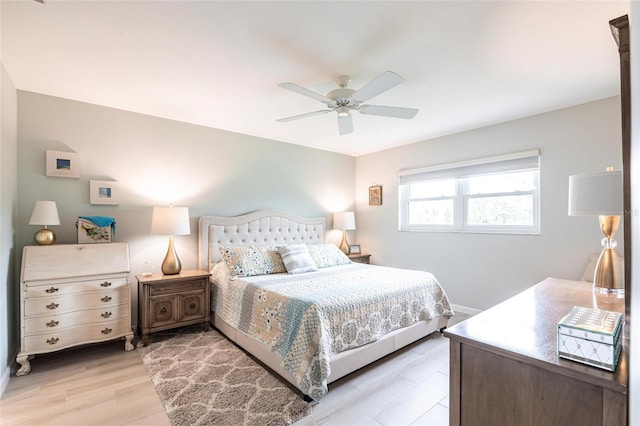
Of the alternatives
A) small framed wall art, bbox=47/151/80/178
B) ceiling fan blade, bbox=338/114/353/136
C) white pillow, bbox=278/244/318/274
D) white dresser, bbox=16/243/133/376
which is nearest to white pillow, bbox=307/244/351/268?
white pillow, bbox=278/244/318/274

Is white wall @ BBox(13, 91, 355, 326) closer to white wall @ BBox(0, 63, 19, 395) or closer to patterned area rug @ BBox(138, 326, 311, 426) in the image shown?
white wall @ BBox(0, 63, 19, 395)

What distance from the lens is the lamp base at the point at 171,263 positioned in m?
3.22

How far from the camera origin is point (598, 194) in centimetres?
136

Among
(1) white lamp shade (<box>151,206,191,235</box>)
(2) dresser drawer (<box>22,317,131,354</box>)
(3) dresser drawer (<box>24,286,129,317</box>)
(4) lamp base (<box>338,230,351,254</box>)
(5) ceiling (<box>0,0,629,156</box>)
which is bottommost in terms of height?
(2) dresser drawer (<box>22,317,131,354</box>)

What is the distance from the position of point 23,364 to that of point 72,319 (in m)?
0.43

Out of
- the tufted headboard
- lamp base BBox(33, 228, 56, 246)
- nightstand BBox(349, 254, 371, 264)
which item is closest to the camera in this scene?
lamp base BBox(33, 228, 56, 246)

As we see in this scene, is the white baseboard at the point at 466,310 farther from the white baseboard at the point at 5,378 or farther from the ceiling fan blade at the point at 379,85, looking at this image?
the white baseboard at the point at 5,378

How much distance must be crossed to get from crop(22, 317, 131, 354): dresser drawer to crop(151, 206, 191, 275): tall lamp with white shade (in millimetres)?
630

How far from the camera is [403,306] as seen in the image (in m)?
2.77

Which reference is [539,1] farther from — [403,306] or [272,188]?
[272,188]

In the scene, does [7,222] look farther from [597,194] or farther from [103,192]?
[597,194]

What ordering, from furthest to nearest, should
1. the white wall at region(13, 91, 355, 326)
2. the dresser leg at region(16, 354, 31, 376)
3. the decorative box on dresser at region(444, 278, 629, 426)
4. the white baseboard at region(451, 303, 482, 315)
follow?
the white baseboard at region(451, 303, 482, 315) < the white wall at region(13, 91, 355, 326) < the dresser leg at region(16, 354, 31, 376) < the decorative box on dresser at region(444, 278, 629, 426)

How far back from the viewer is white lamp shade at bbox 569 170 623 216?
4.30 ft

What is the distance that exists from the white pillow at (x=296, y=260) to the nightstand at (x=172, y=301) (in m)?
0.91
